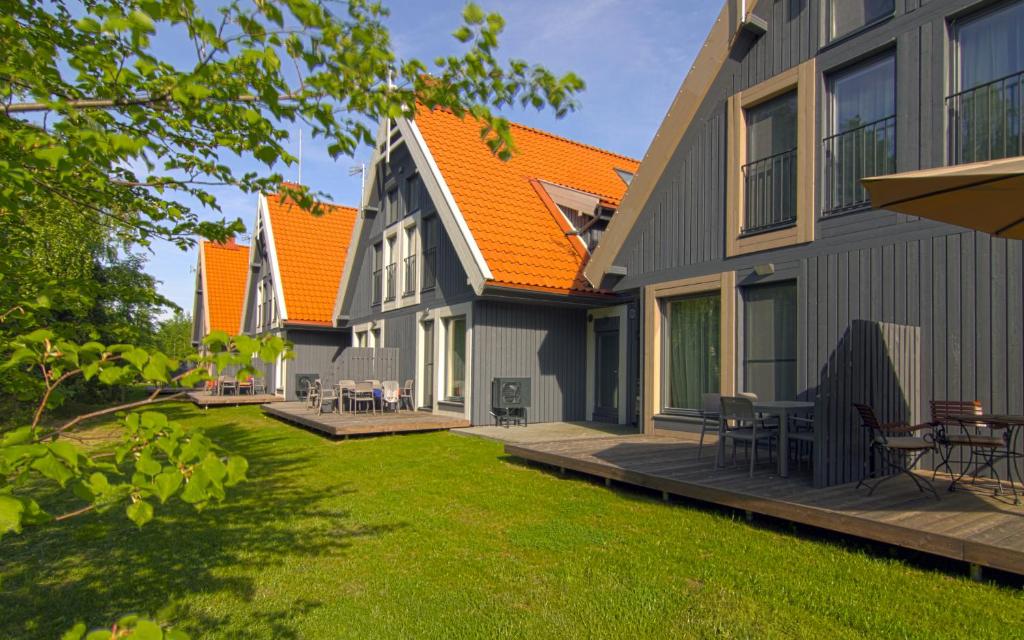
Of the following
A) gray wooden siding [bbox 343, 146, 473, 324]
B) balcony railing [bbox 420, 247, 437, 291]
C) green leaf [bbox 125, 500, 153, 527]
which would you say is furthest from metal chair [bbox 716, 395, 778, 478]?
balcony railing [bbox 420, 247, 437, 291]

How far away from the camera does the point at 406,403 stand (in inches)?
635

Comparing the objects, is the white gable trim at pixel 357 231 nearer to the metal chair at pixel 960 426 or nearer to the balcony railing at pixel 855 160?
the balcony railing at pixel 855 160

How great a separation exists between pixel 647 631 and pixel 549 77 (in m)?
3.08

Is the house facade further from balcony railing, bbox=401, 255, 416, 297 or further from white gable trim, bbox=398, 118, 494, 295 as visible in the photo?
balcony railing, bbox=401, 255, 416, 297

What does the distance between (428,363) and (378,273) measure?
4540mm

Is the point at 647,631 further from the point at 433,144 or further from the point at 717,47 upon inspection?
the point at 433,144

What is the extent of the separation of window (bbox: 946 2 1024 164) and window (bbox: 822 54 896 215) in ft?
2.34

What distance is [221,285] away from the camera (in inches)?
1303

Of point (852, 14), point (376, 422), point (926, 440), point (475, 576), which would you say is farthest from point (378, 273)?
point (475, 576)

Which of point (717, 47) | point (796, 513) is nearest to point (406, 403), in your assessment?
point (717, 47)

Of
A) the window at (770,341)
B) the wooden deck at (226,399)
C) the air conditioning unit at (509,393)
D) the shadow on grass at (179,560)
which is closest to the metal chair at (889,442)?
the window at (770,341)

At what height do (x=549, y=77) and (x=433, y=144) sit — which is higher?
(x=433, y=144)

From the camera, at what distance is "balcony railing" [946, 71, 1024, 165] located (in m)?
6.53

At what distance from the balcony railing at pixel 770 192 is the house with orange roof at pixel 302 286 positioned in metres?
15.4
